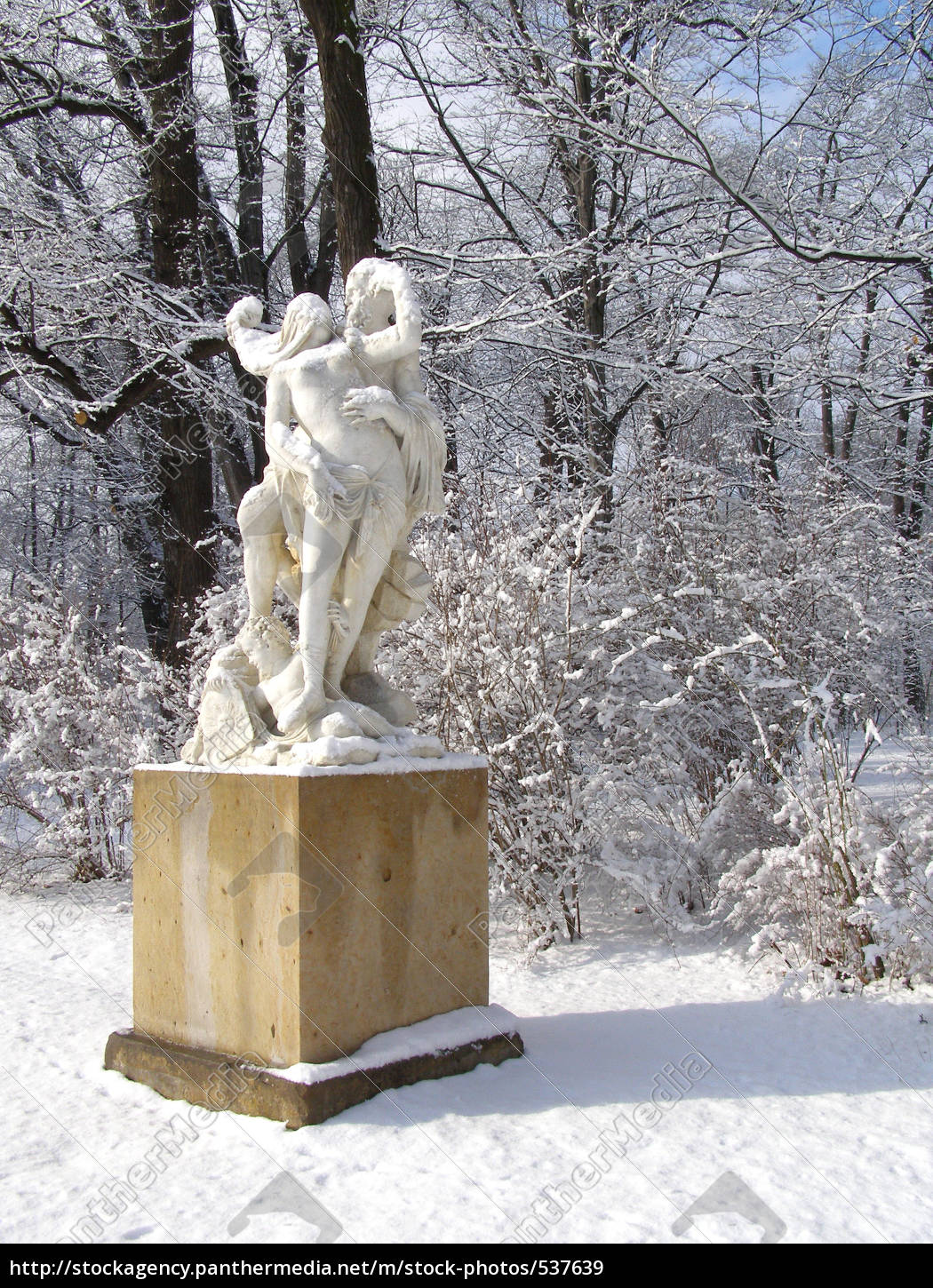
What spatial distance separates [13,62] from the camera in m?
9.09

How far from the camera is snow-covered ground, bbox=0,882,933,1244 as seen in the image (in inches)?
102

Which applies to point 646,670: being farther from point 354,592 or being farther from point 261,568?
point 261,568

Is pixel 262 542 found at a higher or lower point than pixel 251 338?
lower

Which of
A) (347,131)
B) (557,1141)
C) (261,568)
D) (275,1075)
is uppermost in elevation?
(347,131)

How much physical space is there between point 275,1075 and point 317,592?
1.66 meters

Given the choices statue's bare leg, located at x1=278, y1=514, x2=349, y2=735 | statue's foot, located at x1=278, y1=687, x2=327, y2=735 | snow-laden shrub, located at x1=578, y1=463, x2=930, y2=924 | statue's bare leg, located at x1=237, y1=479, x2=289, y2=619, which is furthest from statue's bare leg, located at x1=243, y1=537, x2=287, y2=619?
snow-laden shrub, located at x1=578, y1=463, x2=930, y2=924

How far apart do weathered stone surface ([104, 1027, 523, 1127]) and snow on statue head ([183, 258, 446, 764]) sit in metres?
1.03

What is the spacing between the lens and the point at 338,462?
3859mm

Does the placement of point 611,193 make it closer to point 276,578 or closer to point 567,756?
point 567,756

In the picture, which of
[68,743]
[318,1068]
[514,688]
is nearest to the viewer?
[318,1068]

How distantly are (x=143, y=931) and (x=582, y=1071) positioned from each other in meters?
1.71

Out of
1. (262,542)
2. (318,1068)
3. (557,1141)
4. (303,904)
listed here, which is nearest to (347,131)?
(262,542)
